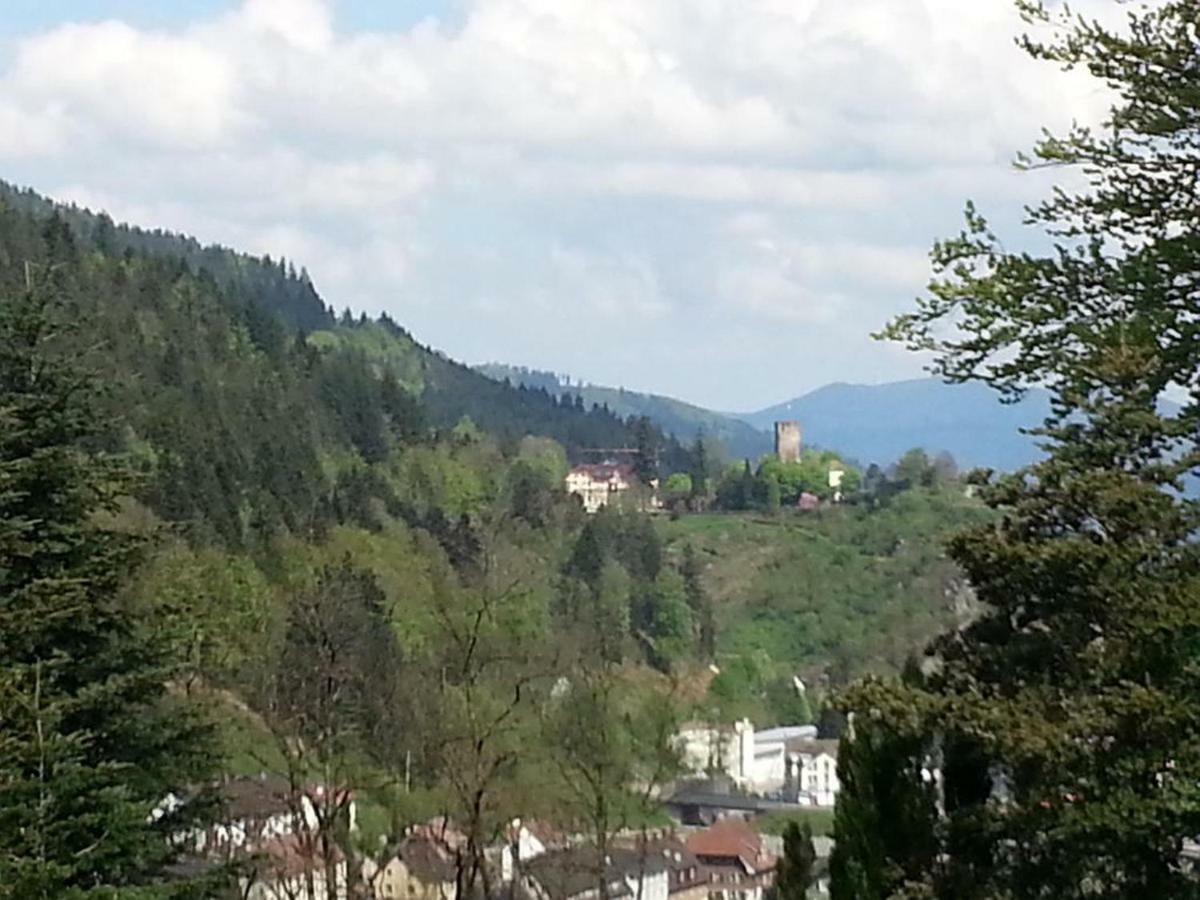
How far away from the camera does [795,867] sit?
9.44m

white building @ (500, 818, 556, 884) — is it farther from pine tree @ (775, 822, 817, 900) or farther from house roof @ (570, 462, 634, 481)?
house roof @ (570, 462, 634, 481)

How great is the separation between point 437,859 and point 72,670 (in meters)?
13.3

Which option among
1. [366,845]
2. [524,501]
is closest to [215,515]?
[524,501]

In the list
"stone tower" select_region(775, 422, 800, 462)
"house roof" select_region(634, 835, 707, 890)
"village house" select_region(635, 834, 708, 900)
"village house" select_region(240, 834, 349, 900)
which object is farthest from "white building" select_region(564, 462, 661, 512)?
"village house" select_region(240, 834, 349, 900)

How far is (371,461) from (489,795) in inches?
2459

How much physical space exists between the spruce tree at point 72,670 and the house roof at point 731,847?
1115 inches

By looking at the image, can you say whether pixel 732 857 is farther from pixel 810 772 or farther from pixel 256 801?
pixel 256 801

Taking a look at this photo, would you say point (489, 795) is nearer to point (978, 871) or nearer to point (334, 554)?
point (978, 871)

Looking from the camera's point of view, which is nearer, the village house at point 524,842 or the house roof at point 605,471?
the village house at point 524,842

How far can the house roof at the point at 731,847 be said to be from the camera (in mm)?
38094

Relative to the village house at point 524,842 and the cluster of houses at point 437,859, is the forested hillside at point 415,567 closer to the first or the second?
the village house at point 524,842

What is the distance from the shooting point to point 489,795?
17.5m

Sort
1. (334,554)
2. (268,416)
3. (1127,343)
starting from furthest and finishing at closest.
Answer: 1. (268,416)
2. (334,554)
3. (1127,343)

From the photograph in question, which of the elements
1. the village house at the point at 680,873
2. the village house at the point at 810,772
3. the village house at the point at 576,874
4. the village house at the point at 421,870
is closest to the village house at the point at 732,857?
the village house at the point at 680,873
